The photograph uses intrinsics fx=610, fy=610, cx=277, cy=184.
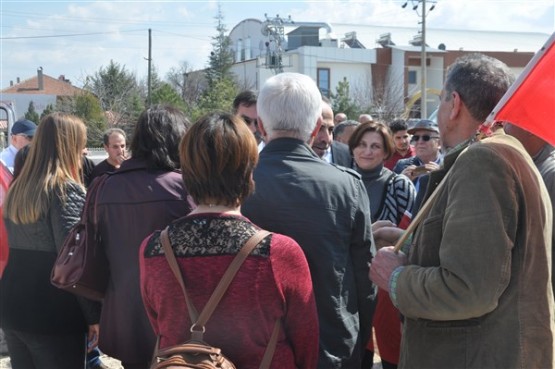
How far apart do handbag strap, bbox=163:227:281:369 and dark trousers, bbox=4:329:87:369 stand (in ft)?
5.32

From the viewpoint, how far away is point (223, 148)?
217 centimetres

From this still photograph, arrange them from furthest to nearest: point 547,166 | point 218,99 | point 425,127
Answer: point 218,99, point 425,127, point 547,166

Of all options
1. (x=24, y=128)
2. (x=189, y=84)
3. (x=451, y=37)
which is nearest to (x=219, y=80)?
(x=189, y=84)

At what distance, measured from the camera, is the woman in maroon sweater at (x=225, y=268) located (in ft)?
6.70

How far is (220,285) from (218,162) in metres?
0.44

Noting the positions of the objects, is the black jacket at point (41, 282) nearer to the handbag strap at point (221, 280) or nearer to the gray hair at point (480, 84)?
the handbag strap at point (221, 280)

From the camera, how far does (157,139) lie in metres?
3.01

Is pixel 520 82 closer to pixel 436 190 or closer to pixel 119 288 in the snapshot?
pixel 436 190

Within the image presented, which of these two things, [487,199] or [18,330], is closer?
[487,199]

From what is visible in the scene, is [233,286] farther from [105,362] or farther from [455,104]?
[105,362]

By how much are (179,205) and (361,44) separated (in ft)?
193

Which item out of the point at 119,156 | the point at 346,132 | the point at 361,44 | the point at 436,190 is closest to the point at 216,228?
the point at 436,190

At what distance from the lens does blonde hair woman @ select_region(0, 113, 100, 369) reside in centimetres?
331

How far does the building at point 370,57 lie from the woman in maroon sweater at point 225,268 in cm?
4400
